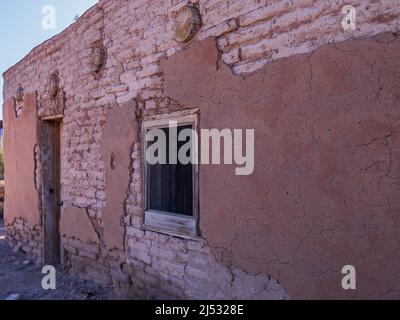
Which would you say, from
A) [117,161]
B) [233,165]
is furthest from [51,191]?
[233,165]

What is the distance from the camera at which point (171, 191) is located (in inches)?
152

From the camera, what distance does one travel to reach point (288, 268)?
2.71m

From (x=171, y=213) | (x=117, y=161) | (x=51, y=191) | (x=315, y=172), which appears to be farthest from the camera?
(x=51, y=191)

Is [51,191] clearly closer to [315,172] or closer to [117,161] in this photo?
[117,161]

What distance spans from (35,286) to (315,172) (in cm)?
427

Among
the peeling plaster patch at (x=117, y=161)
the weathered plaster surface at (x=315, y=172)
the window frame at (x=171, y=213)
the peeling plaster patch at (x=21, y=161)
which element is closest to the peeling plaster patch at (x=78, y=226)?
the peeling plaster patch at (x=117, y=161)

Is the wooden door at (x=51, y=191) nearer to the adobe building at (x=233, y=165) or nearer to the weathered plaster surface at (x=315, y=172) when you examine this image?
the adobe building at (x=233, y=165)

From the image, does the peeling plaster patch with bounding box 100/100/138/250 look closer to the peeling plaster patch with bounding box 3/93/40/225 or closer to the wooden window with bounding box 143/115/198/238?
the wooden window with bounding box 143/115/198/238

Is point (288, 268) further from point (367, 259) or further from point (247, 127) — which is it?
point (247, 127)

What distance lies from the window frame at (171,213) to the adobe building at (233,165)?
2cm

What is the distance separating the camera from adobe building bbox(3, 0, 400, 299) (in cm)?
229

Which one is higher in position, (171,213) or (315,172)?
(315,172)

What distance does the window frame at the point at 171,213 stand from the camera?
3447mm

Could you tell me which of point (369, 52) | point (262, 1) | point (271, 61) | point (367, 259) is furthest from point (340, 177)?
point (262, 1)
